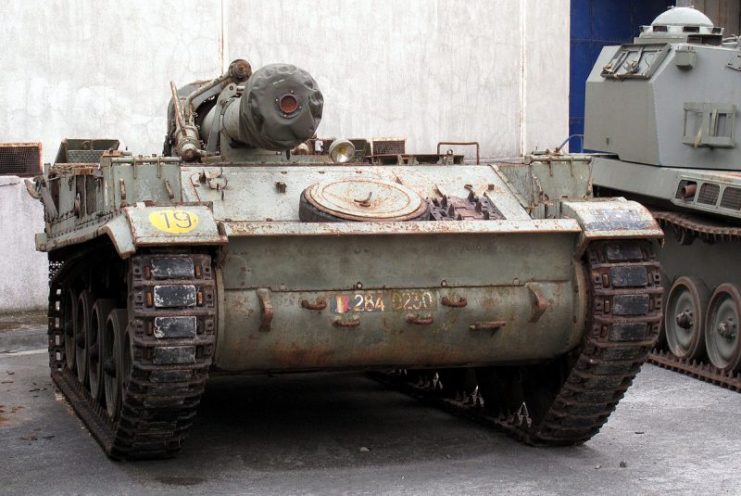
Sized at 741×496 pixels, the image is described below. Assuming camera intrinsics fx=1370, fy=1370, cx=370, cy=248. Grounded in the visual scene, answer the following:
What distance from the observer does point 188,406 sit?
7.41m

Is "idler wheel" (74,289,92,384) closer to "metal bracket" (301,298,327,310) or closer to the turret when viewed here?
the turret

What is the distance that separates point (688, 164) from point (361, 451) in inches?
191

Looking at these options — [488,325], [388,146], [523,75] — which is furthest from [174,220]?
[523,75]

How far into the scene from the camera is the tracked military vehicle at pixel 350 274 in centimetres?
722

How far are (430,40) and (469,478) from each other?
857 cm

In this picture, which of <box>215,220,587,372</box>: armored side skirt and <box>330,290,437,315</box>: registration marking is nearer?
<box>215,220,587,372</box>: armored side skirt

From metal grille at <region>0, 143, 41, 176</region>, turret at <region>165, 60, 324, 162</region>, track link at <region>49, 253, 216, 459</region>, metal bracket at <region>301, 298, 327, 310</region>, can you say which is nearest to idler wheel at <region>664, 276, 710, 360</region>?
turret at <region>165, 60, 324, 162</region>

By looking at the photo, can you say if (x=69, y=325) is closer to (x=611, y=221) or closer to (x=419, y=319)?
A: (x=419, y=319)

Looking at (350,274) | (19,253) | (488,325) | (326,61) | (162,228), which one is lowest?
(19,253)

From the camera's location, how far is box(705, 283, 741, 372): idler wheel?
36.1 feet

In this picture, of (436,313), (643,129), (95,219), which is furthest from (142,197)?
(643,129)

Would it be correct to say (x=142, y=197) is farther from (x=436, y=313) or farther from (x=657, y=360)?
(x=657, y=360)

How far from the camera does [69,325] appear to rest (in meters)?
10.6

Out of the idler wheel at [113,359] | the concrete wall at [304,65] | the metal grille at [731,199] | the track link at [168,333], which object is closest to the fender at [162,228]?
the track link at [168,333]
